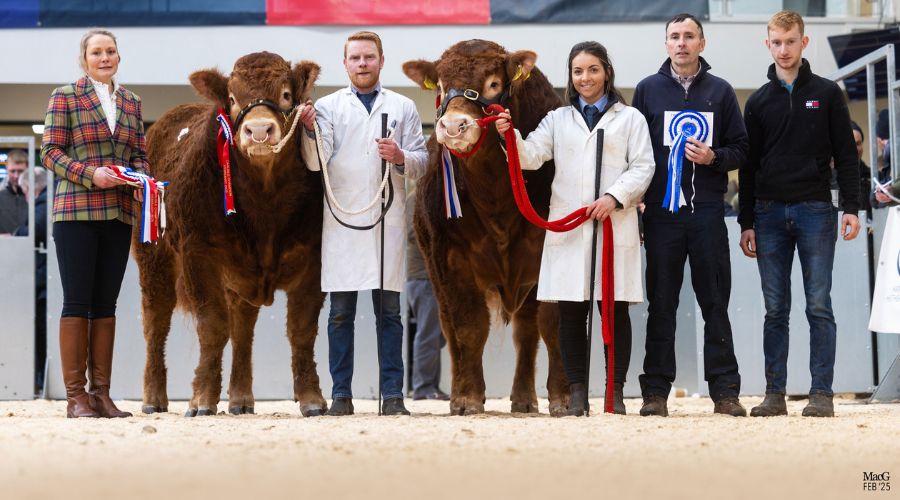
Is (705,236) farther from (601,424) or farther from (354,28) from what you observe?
(354,28)

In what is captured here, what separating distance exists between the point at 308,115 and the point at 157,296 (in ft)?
7.55

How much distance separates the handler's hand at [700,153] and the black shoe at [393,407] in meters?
2.11

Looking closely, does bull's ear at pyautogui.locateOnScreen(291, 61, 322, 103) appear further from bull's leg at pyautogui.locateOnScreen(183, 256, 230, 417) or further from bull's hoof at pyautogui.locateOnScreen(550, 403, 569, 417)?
bull's hoof at pyautogui.locateOnScreen(550, 403, 569, 417)

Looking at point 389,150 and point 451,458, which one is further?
point 389,150

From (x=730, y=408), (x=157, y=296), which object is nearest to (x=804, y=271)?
(x=730, y=408)

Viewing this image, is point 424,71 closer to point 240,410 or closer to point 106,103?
point 106,103

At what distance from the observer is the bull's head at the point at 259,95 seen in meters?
6.07

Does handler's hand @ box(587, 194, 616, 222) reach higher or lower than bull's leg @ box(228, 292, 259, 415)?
higher

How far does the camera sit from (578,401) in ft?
19.6

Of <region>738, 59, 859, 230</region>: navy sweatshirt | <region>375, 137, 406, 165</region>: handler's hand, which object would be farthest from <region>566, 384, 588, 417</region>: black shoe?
<region>375, 137, 406, 165</region>: handler's hand

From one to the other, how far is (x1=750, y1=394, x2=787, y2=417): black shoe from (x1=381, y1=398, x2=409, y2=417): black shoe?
1.93m

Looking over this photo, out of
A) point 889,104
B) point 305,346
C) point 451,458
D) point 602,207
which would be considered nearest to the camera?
point 451,458

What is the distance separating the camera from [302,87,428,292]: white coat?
21.3 feet

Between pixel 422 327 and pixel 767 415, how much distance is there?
4.32m
